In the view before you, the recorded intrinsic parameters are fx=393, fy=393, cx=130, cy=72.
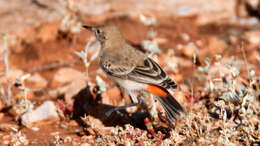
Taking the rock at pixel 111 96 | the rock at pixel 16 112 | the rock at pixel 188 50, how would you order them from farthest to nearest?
the rock at pixel 188 50 → the rock at pixel 111 96 → the rock at pixel 16 112

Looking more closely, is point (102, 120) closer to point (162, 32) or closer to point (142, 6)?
point (162, 32)

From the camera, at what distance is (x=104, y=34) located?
6.46m

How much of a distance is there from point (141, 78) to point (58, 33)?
4.32m

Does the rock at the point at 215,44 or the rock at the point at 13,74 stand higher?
the rock at the point at 215,44

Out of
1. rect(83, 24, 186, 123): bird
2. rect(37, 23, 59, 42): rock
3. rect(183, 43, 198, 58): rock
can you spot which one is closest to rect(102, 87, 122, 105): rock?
rect(83, 24, 186, 123): bird

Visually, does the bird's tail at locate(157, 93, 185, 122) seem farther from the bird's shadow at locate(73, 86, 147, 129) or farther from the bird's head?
the bird's head

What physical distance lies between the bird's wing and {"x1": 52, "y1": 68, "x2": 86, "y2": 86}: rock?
6.99ft

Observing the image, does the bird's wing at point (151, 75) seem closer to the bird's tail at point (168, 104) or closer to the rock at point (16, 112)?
the bird's tail at point (168, 104)

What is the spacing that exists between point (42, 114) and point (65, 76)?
186 cm

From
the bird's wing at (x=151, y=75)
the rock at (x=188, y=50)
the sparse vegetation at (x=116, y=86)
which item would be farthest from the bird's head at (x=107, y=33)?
the rock at (x=188, y=50)

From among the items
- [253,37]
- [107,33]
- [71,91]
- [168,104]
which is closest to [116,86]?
[71,91]

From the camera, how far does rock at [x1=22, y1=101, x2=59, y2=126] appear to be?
5.93 m

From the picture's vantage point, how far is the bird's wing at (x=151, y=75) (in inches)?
209

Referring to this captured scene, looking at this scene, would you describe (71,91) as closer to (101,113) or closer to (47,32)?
(101,113)
